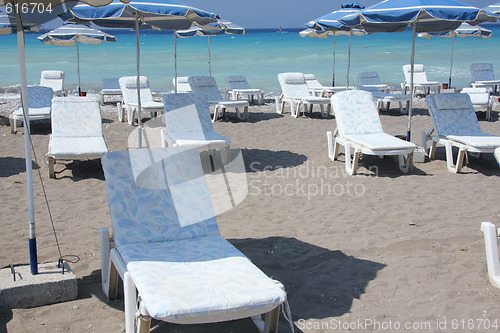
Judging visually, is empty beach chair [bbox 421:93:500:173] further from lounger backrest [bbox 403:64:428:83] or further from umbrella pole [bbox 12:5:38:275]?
lounger backrest [bbox 403:64:428:83]

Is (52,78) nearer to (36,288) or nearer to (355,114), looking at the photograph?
(355,114)

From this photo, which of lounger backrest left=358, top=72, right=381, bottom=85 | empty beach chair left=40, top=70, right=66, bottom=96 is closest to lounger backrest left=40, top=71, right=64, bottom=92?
empty beach chair left=40, top=70, right=66, bottom=96

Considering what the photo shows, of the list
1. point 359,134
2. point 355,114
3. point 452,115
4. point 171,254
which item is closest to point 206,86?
point 355,114

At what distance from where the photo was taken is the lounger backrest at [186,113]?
24.5ft

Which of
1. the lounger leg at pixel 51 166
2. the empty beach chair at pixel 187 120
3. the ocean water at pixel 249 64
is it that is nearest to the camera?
the lounger leg at pixel 51 166

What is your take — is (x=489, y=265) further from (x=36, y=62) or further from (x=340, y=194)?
(x=36, y=62)

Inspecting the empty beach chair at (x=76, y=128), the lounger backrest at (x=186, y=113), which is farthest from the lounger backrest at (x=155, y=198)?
the lounger backrest at (x=186, y=113)

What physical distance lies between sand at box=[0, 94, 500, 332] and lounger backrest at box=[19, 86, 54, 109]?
7.18 feet

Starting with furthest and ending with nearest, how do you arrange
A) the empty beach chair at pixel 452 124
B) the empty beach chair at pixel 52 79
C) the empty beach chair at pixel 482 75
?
the empty beach chair at pixel 482 75, the empty beach chair at pixel 52 79, the empty beach chair at pixel 452 124

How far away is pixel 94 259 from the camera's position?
4.08 metres

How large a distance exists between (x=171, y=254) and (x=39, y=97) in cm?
805

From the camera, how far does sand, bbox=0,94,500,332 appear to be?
10.6 ft

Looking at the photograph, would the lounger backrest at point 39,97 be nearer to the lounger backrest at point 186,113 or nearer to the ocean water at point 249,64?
the lounger backrest at point 186,113

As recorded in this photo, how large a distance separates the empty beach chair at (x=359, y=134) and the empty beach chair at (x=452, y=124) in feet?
2.25
